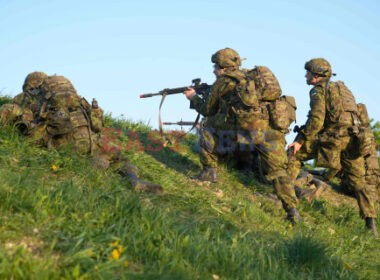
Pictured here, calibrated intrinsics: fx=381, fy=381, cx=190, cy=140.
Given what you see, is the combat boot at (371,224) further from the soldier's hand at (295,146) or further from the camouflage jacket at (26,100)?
the camouflage jacket at (26,100)

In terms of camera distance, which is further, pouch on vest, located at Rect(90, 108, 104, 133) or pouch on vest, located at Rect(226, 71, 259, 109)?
pouch on vest, located at Rect(226, 71, 259, 109)

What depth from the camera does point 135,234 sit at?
3363 mm

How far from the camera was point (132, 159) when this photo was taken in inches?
259

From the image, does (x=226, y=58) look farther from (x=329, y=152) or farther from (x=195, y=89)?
(x=329, y=152)

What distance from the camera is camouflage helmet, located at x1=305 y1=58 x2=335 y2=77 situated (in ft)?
22.0

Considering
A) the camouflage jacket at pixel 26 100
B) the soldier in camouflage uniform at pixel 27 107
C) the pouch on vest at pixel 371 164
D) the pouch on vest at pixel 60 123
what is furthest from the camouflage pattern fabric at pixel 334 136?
the camouflage jacket at pixel 26 100

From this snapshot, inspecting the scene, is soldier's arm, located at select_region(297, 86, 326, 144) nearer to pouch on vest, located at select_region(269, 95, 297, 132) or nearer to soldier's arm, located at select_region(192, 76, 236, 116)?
pouch on vest, located at select_region(269, 95, 297, 132)

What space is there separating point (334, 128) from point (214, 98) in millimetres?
2175

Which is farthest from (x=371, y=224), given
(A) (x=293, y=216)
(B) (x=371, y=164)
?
(B) (x=371, y=164)

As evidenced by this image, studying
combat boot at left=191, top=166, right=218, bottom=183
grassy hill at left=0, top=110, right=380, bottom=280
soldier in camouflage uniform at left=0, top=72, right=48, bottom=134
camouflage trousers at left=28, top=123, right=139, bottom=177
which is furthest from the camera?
combat boot at left=191, top=166, right=218, bottom=183

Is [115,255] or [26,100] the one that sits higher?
[26,100]

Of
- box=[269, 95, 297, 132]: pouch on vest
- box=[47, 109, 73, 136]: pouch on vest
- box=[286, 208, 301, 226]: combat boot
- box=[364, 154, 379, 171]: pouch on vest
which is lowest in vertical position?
box=[286, 208, 301, 226]: combat boot

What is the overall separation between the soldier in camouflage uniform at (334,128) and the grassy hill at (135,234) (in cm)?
100

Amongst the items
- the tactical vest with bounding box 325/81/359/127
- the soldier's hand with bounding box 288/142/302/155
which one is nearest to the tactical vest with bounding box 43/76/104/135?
the soldier's hand with bounding box 288/142/302/155
